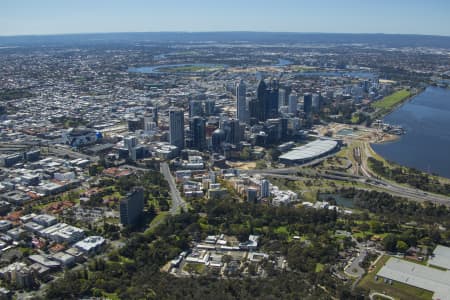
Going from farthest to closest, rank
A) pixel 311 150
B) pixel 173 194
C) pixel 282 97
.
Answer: pixel 282 97 < pixel 311 150 < pixel 173 194

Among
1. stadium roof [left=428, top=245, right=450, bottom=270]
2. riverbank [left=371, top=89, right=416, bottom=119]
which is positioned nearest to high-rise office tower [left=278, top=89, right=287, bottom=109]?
riverbank [left=371, top=89, right=416, bottom=119]

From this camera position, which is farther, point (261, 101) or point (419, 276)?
point (261, 101)

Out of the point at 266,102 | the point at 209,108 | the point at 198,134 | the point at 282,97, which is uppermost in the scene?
the point at 266,102

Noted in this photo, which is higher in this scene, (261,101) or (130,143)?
(261,101)

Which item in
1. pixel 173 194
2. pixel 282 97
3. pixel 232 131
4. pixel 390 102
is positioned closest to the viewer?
pixel 173 194

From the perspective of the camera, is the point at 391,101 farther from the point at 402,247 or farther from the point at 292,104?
the point at 402,247

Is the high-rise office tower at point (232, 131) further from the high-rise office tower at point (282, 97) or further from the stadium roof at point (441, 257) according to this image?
the stadium roof at point (441, 257)

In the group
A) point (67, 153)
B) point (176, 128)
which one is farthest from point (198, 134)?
point (67, 153)
